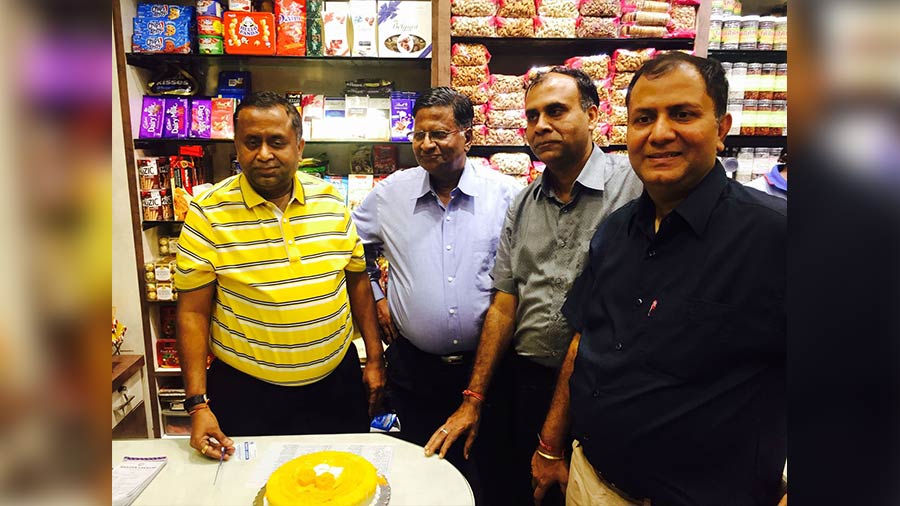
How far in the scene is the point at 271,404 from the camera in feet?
6.34

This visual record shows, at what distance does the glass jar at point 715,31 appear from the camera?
2.90 meters

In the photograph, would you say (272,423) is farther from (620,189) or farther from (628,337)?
(620,189)

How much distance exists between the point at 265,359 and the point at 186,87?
196 centimetres

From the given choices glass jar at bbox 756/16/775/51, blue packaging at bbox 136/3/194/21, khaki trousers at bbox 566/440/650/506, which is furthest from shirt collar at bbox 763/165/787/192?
blue packaging at bbox 136/3/194/21

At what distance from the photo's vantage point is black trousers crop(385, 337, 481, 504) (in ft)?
7.31

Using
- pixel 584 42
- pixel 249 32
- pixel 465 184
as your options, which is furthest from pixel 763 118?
pixel 249 32

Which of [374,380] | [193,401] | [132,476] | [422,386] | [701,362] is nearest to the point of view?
[701,362]

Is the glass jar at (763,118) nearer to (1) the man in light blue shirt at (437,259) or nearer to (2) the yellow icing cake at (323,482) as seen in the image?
(1) the man in light blue shirt at (437,259)

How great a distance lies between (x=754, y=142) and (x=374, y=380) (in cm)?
255

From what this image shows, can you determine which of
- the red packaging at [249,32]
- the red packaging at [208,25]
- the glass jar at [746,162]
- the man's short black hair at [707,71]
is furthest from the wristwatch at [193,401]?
the glass jar at [746,162]

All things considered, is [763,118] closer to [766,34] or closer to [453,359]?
[766,34]

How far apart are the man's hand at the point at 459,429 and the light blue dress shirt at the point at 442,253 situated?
0.31m
